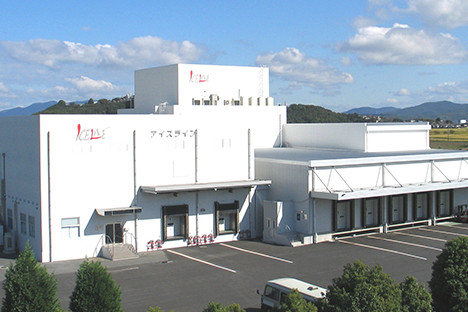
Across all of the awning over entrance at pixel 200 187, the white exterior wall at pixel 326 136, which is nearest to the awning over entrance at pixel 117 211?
the awning over entrance at pixel 200 187

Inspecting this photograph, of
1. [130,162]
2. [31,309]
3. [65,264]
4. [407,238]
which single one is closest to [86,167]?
[130,162]

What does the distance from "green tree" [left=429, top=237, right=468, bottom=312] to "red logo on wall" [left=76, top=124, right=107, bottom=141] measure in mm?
17231

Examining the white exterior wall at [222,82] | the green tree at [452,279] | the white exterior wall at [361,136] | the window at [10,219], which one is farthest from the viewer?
the white exterior wall at [222,82]

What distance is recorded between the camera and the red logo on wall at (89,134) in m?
27.1

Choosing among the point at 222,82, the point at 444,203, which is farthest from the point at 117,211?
the point at 444,203

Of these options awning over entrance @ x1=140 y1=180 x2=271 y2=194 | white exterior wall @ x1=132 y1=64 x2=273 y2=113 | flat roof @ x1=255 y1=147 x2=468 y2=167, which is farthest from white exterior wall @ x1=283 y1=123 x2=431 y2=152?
awning over entrance @ x1=140 y1=180 x2=271 y2=194

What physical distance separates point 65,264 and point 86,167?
4.60m

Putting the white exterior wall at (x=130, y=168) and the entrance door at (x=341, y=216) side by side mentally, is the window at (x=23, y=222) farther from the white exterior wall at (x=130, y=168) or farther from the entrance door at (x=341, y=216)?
the entrance door at (x=341, y=216)

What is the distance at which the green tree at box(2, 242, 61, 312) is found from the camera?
13.8 metres

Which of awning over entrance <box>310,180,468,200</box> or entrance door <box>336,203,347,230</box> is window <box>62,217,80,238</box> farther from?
entrance door <box>336,203,347,230</box>

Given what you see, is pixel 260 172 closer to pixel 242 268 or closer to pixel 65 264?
pixel 242 268

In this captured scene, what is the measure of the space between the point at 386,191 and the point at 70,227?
53.9 ft

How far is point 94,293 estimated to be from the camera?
13.9 m

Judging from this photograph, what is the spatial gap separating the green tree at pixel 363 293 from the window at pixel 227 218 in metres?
17.2
